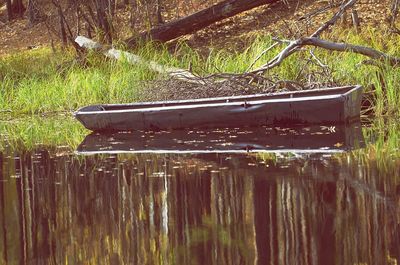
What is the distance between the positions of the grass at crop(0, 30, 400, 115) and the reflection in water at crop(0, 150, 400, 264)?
4.04 m

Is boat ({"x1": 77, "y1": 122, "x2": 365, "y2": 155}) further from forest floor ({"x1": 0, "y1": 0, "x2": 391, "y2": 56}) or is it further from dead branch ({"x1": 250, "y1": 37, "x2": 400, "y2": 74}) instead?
forest floor ({"x1": 0, "y1": 0, "x2": 391, "y2": 56})

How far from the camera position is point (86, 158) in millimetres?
10578

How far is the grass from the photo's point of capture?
43.4ft

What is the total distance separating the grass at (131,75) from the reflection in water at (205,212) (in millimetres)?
4040

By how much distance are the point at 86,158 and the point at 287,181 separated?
3.45 m

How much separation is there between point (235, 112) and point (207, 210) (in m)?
5.95

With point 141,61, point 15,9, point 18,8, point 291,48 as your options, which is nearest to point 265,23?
point 141,61

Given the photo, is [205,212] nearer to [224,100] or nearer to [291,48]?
[224,100]

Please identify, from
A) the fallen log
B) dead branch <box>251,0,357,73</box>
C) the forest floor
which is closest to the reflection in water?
dead branch <box>251,0,357,73</box>

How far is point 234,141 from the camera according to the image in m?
11.4

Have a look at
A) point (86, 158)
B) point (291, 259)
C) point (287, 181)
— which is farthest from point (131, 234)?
point (86, 158)

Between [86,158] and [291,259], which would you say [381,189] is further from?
[86,158]

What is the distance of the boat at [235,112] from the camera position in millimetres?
12102

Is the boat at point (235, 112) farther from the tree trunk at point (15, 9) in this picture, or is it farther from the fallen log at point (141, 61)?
the tree trunk at point (15, 9)
